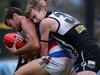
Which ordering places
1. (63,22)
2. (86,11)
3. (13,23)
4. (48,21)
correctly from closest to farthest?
(48,21) < (63,22) < (13,23) < (86,11)

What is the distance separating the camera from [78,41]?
7.22m

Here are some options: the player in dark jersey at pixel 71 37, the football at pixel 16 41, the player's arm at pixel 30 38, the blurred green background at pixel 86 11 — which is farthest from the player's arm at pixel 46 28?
the blurred green background at pixel 86 11

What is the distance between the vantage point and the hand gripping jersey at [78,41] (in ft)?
23.6

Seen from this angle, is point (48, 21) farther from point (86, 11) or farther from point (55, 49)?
point (86, 11)

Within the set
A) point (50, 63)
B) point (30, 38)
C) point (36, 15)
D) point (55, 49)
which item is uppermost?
point (36, 15)

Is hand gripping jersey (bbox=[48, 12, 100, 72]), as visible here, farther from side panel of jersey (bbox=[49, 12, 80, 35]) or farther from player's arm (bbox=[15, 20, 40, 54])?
player's arm (bbox=[15, 20, 40, 54])

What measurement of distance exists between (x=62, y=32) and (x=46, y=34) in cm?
20

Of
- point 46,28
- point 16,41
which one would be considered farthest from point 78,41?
point 16,41

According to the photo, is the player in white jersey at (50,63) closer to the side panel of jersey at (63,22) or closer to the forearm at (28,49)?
the forearm at (28,49)

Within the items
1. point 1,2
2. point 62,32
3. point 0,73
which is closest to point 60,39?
point 62,32

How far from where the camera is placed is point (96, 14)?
15.0 meters

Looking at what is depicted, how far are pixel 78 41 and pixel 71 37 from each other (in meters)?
0.09

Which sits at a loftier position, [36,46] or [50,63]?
[36,46]

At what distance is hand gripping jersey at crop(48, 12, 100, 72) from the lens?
7.19m
